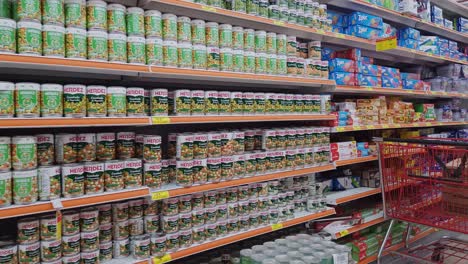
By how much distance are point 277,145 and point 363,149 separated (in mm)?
1129

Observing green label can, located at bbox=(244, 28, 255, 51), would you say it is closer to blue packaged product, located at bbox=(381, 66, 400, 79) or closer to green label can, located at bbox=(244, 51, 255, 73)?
green label can, located at bbox=(244, 51, 255, 73)

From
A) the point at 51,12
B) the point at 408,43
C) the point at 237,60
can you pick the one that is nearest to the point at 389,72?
the point at 408,43

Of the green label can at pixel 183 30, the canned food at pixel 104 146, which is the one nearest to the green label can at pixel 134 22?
the green label can at pixel 183 30

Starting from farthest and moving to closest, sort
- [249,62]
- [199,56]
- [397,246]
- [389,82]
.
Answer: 1. [389,82]
2. [397,246]
3. [249,62]
4. [199,56]

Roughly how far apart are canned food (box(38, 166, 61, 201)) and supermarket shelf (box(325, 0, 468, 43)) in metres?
2.64

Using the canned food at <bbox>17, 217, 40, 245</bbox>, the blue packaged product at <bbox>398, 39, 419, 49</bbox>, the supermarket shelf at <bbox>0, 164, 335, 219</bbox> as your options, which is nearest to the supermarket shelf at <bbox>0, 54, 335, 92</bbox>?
the supermarket shelf at <bbox>0, 164, 335, 219</bbox>

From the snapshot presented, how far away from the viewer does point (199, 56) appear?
2.10 meters

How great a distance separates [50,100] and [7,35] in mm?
314

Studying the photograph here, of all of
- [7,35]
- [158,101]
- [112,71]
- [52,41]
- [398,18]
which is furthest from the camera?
[398,18]

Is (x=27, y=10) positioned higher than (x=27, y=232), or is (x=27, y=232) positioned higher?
(x=27, y=10)

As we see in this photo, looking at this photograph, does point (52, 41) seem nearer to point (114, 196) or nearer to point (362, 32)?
point (114, 196)

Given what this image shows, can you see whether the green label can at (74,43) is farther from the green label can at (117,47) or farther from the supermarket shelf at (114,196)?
the supermarket shelf at (114,196)

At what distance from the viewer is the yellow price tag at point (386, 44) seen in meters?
3.06

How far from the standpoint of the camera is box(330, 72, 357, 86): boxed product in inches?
120
